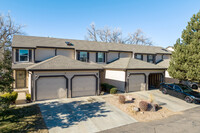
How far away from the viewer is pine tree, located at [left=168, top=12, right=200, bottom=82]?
1609cm

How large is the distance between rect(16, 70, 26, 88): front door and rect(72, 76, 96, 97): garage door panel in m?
8.27

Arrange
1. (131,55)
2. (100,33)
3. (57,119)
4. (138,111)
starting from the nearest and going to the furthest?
(57,119) < (138,111) < (131,55) < (100,33)

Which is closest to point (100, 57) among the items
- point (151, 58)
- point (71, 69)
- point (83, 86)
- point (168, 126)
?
point (83, 86)

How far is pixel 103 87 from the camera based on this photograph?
19.1 metres

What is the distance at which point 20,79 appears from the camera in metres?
17.9

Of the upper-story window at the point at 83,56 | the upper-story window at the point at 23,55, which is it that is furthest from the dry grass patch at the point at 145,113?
the upper-story window at the point at 23,55

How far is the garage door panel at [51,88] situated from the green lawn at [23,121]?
7.93 feet

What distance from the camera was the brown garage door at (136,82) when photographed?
18419 millimetres

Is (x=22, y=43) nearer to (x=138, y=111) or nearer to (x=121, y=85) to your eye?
(x=121, y=85)

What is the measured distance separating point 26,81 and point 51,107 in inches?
348

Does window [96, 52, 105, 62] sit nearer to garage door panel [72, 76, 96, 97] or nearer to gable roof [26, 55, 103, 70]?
gable roof [26, 55, 103, 70]

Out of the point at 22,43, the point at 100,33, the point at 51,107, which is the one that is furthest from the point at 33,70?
the point at 100,33

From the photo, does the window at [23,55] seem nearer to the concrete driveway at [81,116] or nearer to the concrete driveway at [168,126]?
the concrete driveway at [81,116]

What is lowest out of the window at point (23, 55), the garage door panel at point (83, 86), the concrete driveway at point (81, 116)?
the concrete driveway at point (81, 116)
